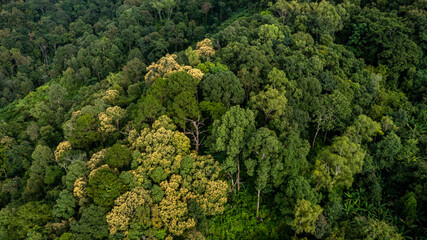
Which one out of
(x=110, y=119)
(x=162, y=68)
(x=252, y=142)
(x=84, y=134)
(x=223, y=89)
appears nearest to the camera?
(x=252, y=142)

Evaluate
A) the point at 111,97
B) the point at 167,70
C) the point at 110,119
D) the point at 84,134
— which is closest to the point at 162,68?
the point at 167,70

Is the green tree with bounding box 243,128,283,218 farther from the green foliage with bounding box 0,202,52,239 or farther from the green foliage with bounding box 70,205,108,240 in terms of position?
the green foliage with bounding box 0,202,52,239

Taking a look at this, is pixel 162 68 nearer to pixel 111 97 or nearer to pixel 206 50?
pixel 206 50

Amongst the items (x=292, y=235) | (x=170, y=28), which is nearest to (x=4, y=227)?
(x=292, y=235)

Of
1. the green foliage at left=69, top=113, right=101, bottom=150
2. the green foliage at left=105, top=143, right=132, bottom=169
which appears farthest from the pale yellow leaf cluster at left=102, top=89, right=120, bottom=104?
the green foliage at left=105, top=143, right=132, bottom=169

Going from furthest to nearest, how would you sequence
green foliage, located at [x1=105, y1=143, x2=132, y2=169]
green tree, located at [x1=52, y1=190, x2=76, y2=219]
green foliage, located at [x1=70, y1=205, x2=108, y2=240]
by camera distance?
1. green foliage, located at [x1=105, y1=143, x2=132, y2=169]
2. green tree, located at [x1=52, y1=190, x2=76, y2=219]
3. green foliage, located at [x1=70, y1=205, x2=108, y2=240]

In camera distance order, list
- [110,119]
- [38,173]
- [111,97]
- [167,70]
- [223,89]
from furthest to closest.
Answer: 1. [111,97]
2. [167,70]
3. [110,119]
4. [38,173]
5. [223,89]

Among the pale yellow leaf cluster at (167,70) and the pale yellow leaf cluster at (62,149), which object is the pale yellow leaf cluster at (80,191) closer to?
the pale yellow leaf cluster at (62,149)

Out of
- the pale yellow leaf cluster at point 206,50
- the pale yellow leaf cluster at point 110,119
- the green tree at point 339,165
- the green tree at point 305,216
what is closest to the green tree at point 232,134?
the green tree at point 305,216
